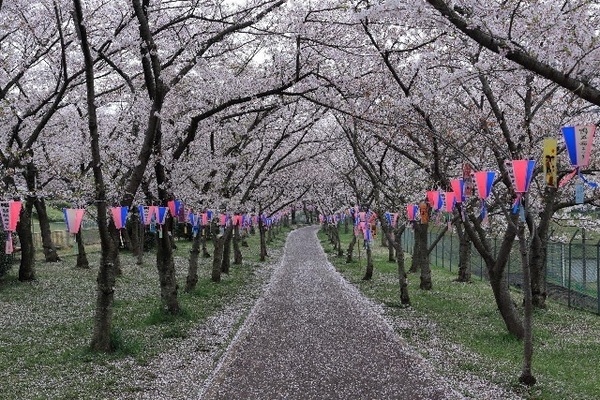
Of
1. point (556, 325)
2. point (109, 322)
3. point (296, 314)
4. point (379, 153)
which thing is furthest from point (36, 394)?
point (379, 153)

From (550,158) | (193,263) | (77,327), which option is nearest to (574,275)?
(193,263)

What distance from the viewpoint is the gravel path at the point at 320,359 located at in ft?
25.2

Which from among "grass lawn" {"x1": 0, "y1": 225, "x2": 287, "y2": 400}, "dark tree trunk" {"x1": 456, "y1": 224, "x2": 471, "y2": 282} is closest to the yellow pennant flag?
"grass lawn" {"x1": 0, "y1": 225, "x2": 287, "y2": 400}

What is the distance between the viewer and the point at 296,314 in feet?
46.6

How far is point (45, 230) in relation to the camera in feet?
80.2

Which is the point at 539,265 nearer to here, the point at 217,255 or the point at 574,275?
the point at 574,275

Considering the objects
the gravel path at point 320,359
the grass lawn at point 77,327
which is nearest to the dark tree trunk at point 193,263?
the grass lawn at point 77,327

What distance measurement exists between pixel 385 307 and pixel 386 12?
10.9m

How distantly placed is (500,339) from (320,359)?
12.3 ft

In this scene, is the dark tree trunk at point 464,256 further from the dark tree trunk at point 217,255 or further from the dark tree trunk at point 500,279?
the dark tree trunk at point 500,279

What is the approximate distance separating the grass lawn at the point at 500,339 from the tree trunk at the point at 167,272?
17.6 ft

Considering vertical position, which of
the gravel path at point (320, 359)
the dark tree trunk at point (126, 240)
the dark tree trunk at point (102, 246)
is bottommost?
the gravel path at point (320, 359)

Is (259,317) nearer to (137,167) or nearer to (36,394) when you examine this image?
(137,167)

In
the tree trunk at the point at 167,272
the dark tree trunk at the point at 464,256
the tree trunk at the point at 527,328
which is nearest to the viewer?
the tree trunk at the point at 527,328
